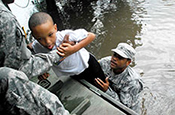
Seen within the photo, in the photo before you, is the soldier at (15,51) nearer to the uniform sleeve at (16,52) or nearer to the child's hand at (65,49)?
the uniform sleeve at (16,52)

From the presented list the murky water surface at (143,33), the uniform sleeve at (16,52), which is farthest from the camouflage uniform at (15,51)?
the murky water surface at (143,33)

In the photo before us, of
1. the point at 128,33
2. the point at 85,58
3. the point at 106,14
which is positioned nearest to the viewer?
the point at 85,58

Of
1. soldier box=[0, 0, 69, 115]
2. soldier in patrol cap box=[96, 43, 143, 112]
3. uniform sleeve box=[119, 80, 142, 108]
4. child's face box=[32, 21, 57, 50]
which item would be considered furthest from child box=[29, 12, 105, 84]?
uniform sleeve box=[119, 80, 142, 108]

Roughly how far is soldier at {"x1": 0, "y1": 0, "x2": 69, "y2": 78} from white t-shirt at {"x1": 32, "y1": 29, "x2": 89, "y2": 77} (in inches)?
12.6

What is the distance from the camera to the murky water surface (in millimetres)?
3625

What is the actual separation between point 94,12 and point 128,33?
96.6 inches

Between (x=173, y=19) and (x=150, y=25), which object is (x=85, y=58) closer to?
(x=150, y=25)

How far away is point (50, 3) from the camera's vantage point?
7.87 m

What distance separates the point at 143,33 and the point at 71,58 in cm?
427

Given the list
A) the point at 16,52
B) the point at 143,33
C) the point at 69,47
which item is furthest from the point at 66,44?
the point at 143,33

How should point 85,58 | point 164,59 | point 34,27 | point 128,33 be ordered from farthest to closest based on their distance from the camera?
point 128,33 < point 164,59 < point 85,58 < point 34,27

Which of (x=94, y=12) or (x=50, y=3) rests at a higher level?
(x=50, y=3)

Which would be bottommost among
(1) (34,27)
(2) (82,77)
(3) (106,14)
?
(3) (106,14)

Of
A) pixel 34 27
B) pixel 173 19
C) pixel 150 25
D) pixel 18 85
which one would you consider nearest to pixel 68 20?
pixel 150 25
